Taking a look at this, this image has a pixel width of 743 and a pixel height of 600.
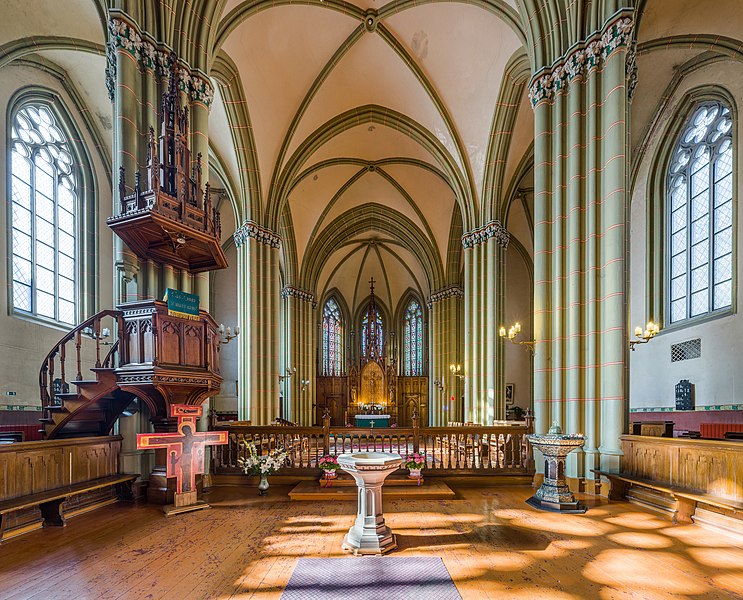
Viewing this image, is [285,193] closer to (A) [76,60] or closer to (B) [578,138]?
(A) [76,60]

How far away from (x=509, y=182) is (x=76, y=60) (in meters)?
11.8

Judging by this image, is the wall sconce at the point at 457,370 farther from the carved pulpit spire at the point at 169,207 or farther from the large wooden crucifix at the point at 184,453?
the large wooden crucifix at the point at 184,453

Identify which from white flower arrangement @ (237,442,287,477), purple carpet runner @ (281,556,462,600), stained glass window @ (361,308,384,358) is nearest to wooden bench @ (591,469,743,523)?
purple carpet runner @ (281,556,462,600)

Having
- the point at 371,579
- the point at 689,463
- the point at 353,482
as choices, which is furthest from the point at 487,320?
the point at 371,579

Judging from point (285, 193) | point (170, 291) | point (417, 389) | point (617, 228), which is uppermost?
point (285, 193)

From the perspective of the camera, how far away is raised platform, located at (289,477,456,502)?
295 inches

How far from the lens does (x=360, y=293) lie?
103 ft

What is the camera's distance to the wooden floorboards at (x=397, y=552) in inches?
154

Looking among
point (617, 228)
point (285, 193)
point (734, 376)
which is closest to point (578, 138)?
point (617, 228)

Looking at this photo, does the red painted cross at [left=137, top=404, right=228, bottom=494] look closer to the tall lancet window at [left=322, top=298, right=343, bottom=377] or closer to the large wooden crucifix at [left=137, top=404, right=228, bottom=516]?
the large wooden crucifix at [left=137, top=404, right=228, bottom=516]

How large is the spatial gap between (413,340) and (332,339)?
17.1ft

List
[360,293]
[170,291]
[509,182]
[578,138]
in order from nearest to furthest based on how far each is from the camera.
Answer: [170,291], [578,138], [509,182], [360,293]

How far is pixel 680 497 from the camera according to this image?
5.89 metres

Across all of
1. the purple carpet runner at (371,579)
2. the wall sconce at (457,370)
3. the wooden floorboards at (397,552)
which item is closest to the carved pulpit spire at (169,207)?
the wooden floorboards at (397,552)
